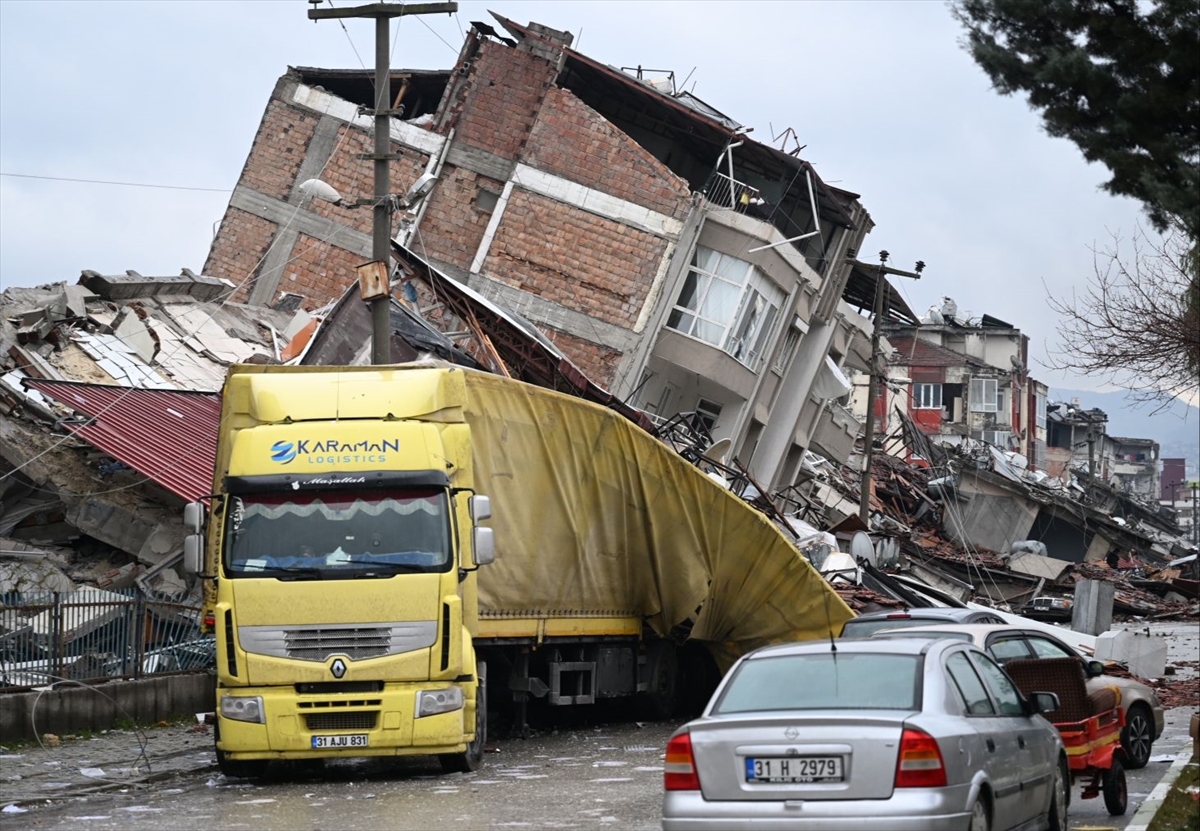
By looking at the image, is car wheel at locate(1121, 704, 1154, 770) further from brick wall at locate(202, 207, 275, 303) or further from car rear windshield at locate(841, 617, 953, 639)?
brick wall at locate(202, 207, 275, 303)

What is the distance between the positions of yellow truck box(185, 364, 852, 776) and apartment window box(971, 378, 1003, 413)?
75.7 metres

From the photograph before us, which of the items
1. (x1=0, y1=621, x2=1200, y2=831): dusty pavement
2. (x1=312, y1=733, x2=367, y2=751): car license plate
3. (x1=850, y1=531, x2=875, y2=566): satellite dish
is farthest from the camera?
(x1=850, y1=531, x2=875, y2=566): satellite dish

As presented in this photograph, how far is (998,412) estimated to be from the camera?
9344cm

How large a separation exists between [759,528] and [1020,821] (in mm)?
10525

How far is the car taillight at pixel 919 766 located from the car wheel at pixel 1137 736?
6.68 metres

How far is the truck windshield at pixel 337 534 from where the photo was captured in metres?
14.6

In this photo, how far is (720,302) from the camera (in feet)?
126

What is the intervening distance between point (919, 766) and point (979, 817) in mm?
646

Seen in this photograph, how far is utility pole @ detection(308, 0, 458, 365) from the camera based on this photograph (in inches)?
877

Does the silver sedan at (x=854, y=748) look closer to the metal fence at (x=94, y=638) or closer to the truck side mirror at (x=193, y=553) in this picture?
the truck side mirror at (x=193, y=553)

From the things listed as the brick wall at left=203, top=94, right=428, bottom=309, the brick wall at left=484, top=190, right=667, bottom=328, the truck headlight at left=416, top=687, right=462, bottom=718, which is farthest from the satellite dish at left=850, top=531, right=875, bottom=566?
the truck headlight at left=416, top=687, right=462, bottom=718

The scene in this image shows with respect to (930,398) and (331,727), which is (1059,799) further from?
(930,398)

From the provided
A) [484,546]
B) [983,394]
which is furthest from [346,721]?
[983,394]

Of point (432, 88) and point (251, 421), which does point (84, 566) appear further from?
point (432, 88)
